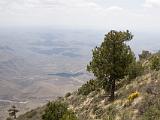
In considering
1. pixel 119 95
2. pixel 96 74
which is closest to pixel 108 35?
pixel 96 74

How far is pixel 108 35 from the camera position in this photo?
45188 mm

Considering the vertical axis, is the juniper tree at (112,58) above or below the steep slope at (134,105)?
above

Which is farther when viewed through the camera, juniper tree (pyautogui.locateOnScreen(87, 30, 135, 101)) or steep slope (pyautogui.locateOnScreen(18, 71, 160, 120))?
juniper tree (pyautogui.locateOnScreen(87, 30, 135, 101))

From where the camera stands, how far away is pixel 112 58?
144 feet

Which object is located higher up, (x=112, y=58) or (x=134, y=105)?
(x=112, y=58)

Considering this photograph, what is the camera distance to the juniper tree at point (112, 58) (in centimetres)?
4391

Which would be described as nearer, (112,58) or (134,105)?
(134,105)

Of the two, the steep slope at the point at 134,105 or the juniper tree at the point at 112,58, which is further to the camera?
the juniper tree at the point at 112,58

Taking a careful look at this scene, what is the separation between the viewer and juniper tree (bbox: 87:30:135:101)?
4391 centimetres

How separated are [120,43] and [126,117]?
1293 centimetres

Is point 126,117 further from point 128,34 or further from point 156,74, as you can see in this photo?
point 128,34

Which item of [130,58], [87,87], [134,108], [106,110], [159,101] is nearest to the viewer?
[159,101]

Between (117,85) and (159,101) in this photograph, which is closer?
(159,101)

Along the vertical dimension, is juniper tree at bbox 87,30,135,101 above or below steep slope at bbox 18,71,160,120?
above
